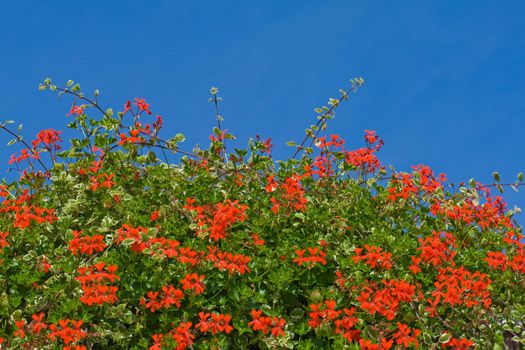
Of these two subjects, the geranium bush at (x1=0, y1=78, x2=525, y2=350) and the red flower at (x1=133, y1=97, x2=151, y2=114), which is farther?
the red flower at (x1=133, y1=97, x2=151, y2=114)

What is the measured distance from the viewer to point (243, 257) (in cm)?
484

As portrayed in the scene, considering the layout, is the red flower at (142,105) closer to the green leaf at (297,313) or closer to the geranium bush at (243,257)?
the geranium bush at (243,257)

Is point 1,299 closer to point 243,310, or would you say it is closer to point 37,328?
point 37,328

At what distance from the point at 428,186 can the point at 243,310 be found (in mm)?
2558

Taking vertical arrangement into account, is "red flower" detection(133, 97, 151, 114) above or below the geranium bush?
above

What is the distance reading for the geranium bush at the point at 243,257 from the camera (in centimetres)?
480

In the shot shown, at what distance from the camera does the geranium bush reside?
15.7 feet

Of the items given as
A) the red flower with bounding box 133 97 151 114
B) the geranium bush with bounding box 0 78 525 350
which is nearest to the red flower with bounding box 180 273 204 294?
the geranium bush with bounding box 0 78 525 350

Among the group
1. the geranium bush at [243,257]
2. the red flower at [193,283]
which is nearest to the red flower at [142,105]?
the geranium bush at [243,257]

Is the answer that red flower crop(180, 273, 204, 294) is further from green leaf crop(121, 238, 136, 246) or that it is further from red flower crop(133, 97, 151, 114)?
red flower crop(133, 97, 151, 114)

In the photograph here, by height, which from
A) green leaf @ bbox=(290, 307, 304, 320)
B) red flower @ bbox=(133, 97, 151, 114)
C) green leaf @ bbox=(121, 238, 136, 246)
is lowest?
green leaf @ bbox=(290, 307, 304, 320)

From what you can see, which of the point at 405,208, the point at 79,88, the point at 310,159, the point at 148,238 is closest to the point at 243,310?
the point at 148,238

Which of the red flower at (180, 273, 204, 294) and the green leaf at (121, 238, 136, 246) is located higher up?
the green leaf at (121, 238, 136, 246)

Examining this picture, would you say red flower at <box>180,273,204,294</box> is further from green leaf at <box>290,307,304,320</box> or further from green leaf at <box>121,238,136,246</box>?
green leaf at <box>290,307,304,320</box>
